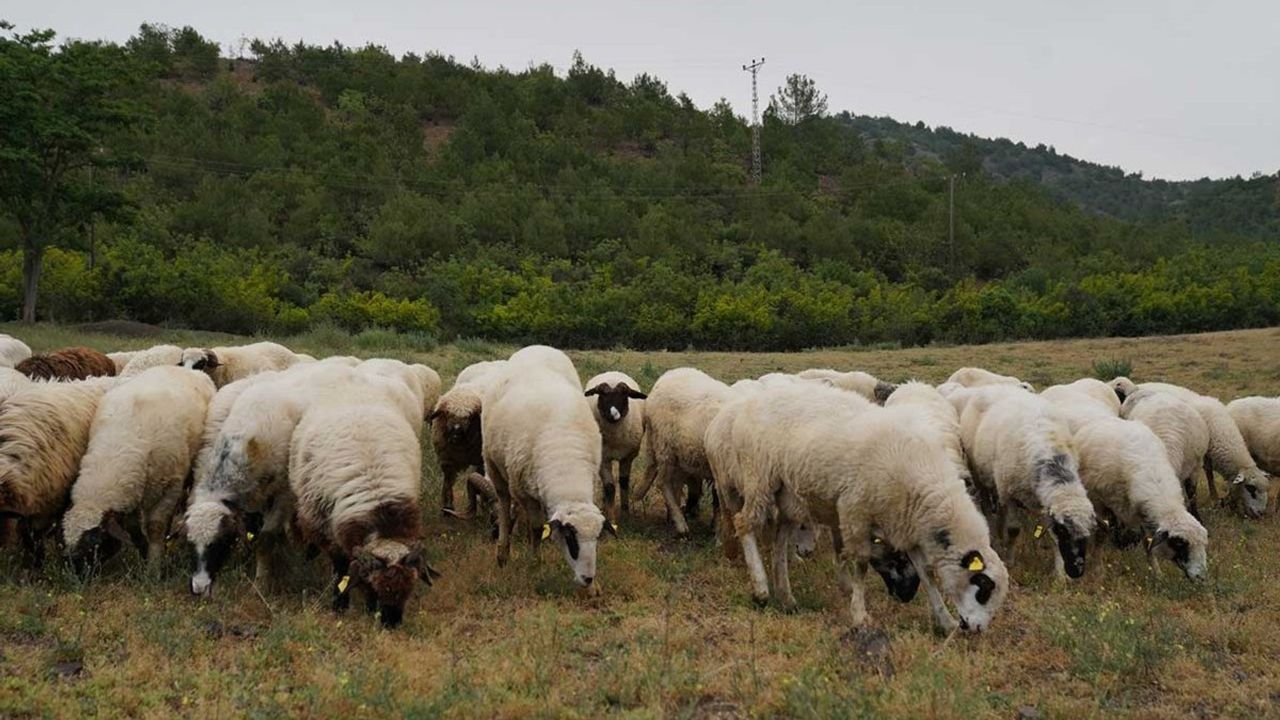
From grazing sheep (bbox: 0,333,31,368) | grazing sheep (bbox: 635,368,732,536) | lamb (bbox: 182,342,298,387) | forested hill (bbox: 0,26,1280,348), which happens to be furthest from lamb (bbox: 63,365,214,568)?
forested hill (bbox: 0,26,1280,348)

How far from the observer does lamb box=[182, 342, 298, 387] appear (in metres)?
12.0

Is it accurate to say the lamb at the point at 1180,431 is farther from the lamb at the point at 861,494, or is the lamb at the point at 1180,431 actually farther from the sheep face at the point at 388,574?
the sheep face at the point at 388,574

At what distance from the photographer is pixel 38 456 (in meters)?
7.49

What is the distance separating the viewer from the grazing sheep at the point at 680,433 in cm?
1000

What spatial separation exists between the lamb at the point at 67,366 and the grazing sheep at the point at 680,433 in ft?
23.2

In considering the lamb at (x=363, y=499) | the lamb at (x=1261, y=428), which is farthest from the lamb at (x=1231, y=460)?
the lamb at (x=363, y=499)

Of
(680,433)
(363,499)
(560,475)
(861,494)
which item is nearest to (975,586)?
(861,494)

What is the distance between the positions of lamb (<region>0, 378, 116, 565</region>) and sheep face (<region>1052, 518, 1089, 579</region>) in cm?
890

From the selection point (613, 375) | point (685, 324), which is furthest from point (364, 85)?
point (613, 375)

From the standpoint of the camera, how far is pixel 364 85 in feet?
251

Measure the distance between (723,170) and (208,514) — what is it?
64220 millimetres

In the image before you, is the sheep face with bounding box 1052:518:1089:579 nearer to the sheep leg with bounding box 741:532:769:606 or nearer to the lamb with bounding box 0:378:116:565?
the sheep leg with bounding box 741:532:769:606

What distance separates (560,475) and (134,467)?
12.2ft

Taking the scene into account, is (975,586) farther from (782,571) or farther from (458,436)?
(458,436)
